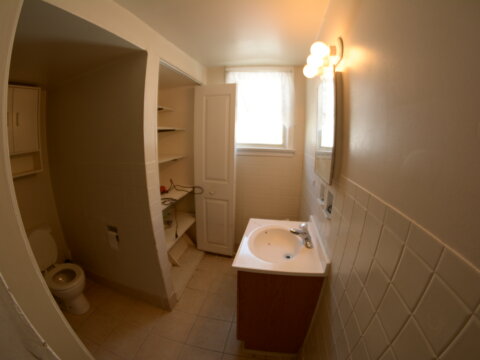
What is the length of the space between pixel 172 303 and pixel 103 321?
54cm

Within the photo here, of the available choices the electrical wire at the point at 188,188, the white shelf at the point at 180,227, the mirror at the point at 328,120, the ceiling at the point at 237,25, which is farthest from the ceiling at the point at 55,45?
the white shelf at the point at 180,227

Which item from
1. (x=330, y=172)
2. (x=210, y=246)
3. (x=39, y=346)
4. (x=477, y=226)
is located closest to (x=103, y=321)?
(x=210, y=246)

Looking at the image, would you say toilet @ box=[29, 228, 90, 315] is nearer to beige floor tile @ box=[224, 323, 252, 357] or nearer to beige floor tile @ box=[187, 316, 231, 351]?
beige floor tile @ box=[187, 316, 231, 351]

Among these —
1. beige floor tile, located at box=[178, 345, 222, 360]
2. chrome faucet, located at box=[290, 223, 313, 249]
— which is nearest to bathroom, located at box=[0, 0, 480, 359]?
chrome faucet, located at box=[290, 223, 313, 249]

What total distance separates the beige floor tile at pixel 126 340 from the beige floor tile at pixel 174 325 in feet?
0.33

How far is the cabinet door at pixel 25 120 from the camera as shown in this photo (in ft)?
4.66

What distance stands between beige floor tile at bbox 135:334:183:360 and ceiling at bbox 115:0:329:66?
2.19 m

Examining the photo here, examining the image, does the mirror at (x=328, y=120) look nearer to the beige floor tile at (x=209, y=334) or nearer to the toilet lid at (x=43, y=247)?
the beige floor tile at (x=209, y=334)

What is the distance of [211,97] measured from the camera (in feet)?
6.11

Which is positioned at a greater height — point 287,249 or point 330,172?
point 330,172

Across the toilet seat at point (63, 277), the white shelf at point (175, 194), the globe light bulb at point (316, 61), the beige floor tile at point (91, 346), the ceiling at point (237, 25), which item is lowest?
the beige floor tile at point (91, 346)

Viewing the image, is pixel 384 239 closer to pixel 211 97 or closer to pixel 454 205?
pixel 454 205

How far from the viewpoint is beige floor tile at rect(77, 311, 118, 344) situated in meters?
1.35

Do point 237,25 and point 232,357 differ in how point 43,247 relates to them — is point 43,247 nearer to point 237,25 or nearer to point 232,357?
point 232,357
